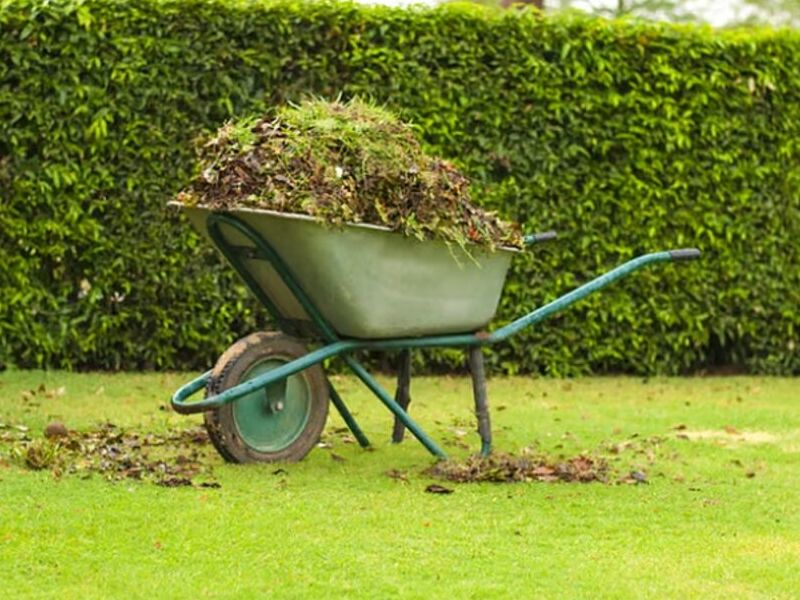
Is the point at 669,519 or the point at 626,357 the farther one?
the point at 626,357

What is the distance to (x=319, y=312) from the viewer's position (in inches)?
219

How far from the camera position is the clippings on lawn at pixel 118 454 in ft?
17.2

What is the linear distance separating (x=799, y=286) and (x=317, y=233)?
5008mm

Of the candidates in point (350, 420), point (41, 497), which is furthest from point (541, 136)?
point (41, 497)

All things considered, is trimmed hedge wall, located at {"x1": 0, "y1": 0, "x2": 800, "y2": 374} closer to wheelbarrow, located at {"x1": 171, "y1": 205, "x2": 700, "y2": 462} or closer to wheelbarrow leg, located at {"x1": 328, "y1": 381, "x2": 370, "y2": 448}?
wheelbarrow leg, located at {"x1": 328, "y1": 381, "x2": 370, "y2": 448}

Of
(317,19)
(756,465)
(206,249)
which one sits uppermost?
(317,19)

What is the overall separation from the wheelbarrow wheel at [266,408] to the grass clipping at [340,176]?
56 cm

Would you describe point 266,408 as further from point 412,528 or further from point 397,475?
point 412,528

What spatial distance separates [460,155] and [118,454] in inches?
147

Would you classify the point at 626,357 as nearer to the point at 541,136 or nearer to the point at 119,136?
the point at 541,136

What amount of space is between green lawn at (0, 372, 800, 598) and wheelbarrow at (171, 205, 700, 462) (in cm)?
19

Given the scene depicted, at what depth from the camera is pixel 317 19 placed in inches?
337

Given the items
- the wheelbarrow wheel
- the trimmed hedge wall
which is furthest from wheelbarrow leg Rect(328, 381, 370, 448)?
the trimmed hedge wall

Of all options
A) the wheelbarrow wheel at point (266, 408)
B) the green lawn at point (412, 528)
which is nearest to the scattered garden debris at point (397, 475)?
the green lawn at point (412, 528)
